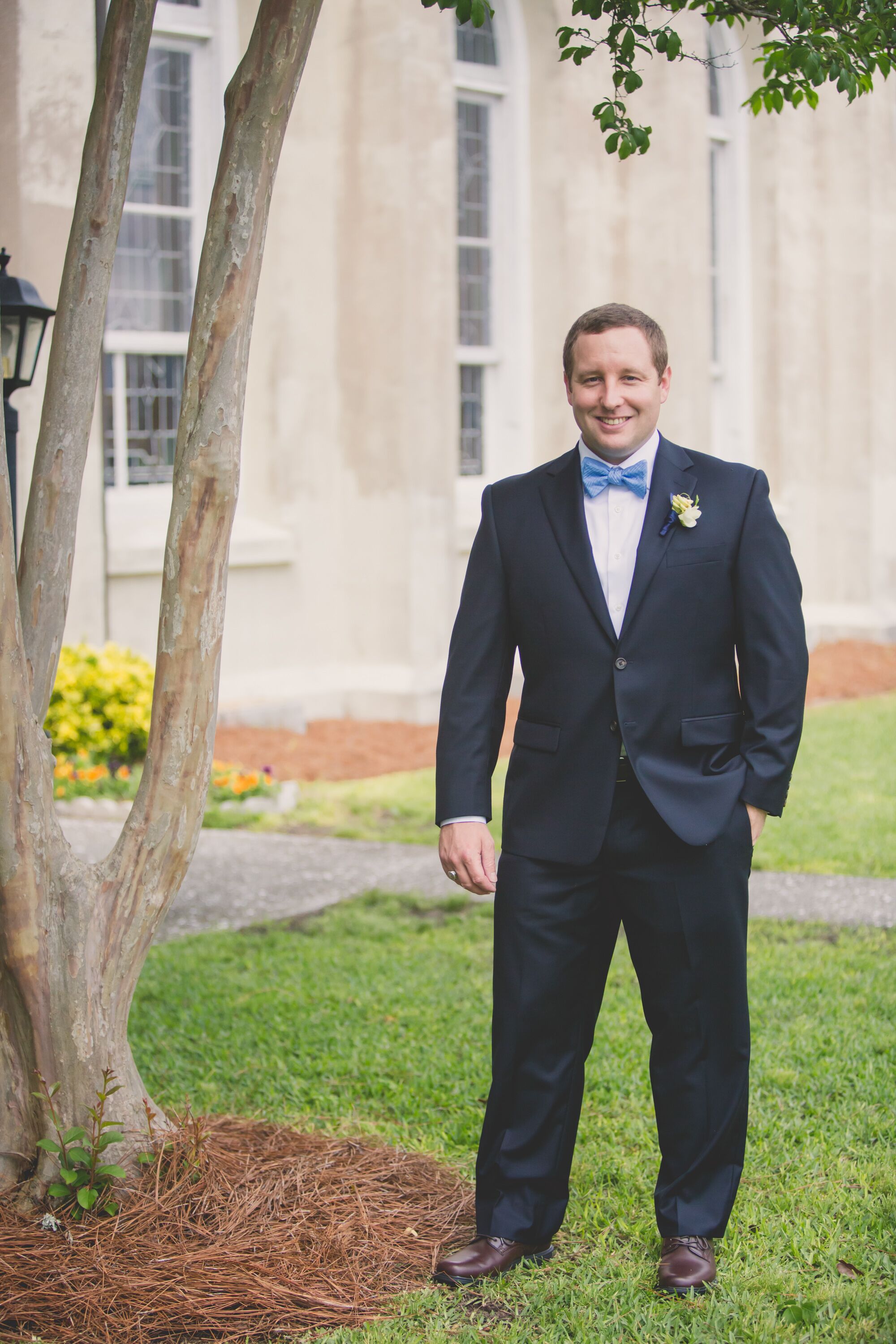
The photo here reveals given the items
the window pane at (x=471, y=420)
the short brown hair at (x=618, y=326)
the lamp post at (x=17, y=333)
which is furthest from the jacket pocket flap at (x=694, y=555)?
the window pane at (x=471, y=420)

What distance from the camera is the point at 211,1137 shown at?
13.1 feet

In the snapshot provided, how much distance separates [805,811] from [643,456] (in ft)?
19.6

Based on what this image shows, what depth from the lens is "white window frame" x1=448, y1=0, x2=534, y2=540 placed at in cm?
1399

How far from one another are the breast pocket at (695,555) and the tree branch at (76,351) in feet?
5.08

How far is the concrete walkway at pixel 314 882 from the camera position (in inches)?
265

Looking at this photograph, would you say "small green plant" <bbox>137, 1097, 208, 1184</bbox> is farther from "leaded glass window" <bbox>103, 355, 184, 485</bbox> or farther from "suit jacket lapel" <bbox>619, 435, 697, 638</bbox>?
"leaded glass window" <bbox>103, 355, 184, 485</bbox>

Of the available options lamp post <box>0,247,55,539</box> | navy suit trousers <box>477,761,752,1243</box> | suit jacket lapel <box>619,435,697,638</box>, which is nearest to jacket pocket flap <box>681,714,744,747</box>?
navy suit trousers <box>477,761,752,1243</box>

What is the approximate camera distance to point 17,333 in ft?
17.3

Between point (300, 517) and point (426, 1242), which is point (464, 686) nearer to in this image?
point (426, 1242)

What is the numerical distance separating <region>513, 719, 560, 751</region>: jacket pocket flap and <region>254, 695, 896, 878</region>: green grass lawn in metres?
3.58

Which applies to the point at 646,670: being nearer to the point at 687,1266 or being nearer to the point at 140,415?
the point at 687,1266

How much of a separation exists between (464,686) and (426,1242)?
1394mm

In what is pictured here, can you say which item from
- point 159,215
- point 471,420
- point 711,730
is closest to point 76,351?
point 711,730

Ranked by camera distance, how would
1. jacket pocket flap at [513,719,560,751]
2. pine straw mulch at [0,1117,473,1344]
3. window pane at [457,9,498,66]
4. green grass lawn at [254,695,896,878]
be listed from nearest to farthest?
pine straw mulch at [0,1117,473,1344], jacket pocket flap at [513,719,560,751], green grass lawn at [254,695,896,878], window pane at [457,9,498,66]
